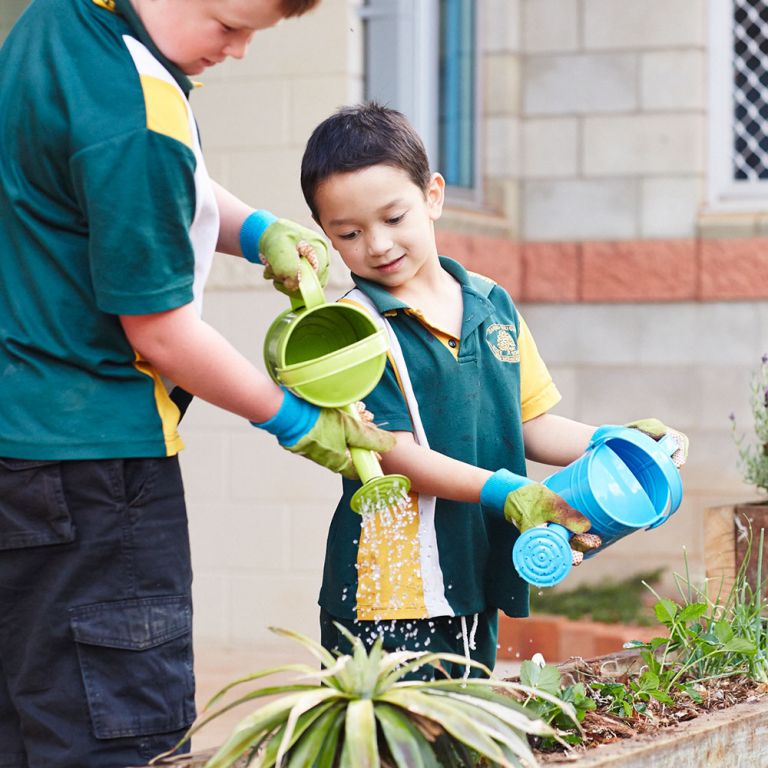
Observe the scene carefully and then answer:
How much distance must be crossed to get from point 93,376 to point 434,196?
957 mm

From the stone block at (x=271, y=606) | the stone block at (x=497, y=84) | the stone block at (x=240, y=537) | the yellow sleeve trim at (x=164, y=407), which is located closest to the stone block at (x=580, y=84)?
the stone block at (x=497, y=84)

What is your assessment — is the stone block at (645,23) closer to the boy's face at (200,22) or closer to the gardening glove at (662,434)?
the gardening glove at (662,434)

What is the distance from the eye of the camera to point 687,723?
92.0 inches

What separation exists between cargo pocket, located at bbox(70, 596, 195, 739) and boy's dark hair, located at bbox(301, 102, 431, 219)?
900mm

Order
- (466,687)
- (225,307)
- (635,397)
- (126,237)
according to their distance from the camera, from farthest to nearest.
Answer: (635,397) → (225,307) → (466,687) → (126,237)

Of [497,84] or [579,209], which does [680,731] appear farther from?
[497,84]

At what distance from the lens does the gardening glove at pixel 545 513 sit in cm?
232

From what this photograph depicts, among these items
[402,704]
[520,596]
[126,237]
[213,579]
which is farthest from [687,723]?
[213,579]

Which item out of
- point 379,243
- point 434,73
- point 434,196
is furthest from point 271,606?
point 379,243

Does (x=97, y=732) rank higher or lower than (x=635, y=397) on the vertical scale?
higher

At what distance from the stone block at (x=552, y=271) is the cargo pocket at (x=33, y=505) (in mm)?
4760

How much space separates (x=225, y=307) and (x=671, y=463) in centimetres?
298

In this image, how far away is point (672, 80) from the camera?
648 centimetres

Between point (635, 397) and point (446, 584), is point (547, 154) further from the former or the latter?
point (446, 584)
